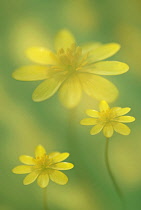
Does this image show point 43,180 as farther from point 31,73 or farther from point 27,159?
point 31,73

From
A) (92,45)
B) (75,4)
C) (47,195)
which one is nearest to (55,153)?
(47,195)

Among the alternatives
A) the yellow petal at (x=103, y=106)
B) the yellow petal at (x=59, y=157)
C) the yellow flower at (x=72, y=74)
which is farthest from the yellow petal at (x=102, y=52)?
the yellow petal at (x=59, y=157)

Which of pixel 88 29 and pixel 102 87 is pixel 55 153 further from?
pixel 88 29

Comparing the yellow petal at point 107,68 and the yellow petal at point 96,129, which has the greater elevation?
the yellow petal at point 107,68

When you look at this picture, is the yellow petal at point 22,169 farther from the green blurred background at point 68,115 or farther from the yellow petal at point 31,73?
the yellow petal at point 31,73

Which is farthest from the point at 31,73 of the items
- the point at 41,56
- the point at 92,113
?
the point at 92,113
